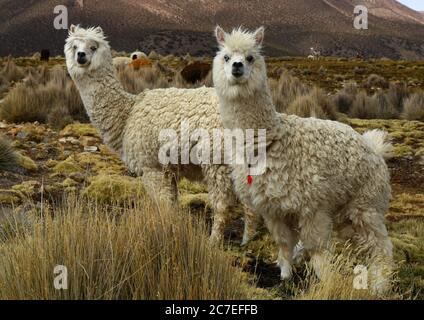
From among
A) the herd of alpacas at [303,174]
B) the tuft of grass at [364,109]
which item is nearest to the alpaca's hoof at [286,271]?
the herd of alpacas at [303,174]

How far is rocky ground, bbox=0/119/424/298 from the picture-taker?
542cm

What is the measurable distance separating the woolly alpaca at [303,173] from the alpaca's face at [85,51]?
85.0 inches

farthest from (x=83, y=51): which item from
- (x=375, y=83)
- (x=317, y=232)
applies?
(x=375, y=83)

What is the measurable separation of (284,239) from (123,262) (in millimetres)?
1708

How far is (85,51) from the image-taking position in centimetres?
661

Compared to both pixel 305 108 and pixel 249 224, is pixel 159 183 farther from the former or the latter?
pixel 305 108

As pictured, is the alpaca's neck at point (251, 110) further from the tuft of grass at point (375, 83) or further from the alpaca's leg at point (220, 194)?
the tuft of grass at point (375, 83)

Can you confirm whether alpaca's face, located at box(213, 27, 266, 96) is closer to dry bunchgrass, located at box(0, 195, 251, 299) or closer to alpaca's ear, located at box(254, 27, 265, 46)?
alpaca's ear, located at box(254, 27, 265, 46)

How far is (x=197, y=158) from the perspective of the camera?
5859 millimetres

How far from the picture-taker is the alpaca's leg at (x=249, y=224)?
19.6 feet

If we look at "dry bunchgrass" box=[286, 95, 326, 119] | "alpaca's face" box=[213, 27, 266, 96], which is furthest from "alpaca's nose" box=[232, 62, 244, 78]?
"dry bunchgrass" box=[286, 95, 326, 119]

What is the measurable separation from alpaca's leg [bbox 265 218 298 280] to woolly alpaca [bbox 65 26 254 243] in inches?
21.8

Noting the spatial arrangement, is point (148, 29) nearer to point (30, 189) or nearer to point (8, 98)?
point (8, 98)
